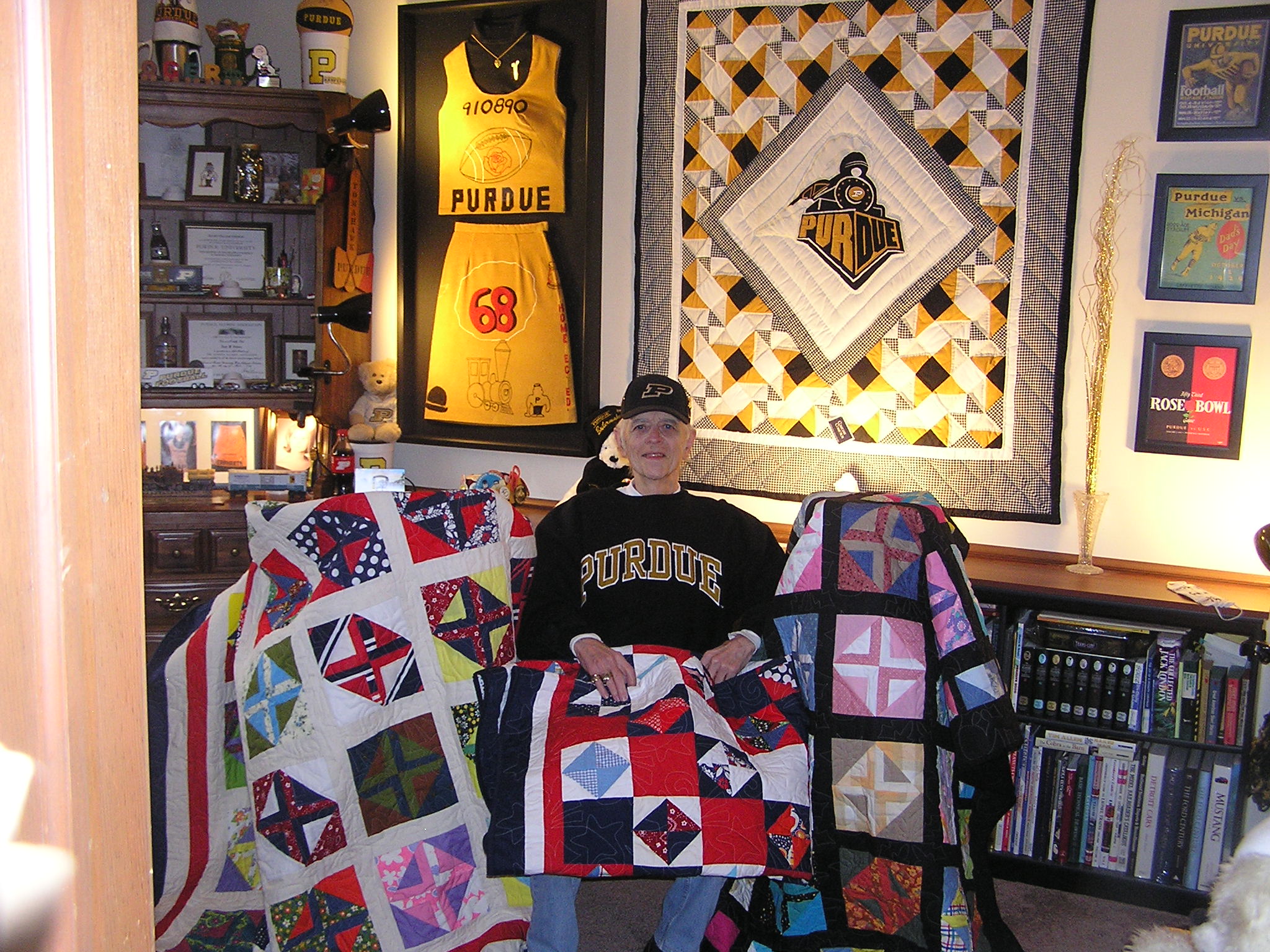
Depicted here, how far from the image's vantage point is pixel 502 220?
353 cm

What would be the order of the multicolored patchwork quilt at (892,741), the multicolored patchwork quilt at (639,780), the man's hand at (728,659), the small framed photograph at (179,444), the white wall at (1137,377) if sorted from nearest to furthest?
the multicolored patchwork quilt at (639,780)
the multicolored patchwork quilt at (892,741)
the man's hand at (728,659)
the white wall at (1137,377)
the small framed photograph at (179,444)

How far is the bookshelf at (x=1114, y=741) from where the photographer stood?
2.45m

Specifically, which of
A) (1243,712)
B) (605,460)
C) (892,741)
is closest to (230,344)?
(605,460)

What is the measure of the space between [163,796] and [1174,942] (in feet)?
6.10

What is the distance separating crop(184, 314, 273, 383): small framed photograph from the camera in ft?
12.0

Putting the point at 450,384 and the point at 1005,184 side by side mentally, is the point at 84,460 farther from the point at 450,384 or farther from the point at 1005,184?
the point at 450,384

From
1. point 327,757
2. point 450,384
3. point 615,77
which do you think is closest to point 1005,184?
point 615,77

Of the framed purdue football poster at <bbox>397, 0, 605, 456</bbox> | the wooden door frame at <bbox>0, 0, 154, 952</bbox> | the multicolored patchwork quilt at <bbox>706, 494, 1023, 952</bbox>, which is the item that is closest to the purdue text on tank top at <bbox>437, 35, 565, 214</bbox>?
the framed purdue football poster at <bbox>397, 0, 605, 456</bbox>

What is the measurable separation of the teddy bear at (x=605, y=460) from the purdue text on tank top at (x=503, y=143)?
2.58 feet

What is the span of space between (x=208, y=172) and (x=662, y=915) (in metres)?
2.94

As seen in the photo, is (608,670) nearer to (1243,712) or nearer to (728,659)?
(728,659)

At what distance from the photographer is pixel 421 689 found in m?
2.12

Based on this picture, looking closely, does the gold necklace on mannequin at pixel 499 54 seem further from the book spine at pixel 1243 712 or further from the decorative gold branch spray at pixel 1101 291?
the book spine at pixel 1243 712

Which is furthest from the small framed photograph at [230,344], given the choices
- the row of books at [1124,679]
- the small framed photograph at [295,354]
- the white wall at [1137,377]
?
the row of books at [1124,679]
